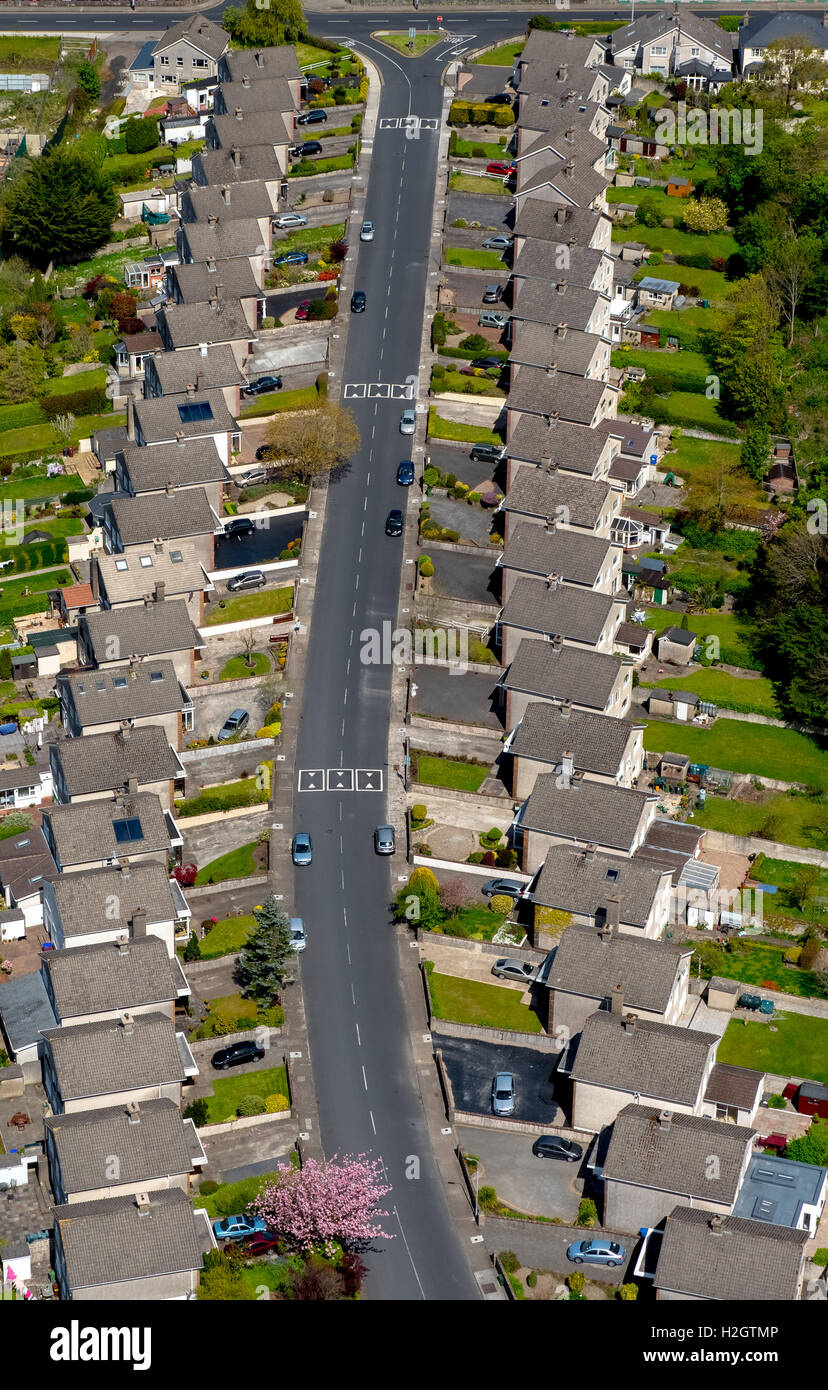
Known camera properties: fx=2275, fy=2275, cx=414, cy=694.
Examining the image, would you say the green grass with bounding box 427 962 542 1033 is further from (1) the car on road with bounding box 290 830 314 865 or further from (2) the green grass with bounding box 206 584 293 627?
(2) the green grass with bounding box 206 584 293 627

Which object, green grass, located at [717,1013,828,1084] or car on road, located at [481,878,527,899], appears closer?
green grass, located at [717,1013,828,1084]

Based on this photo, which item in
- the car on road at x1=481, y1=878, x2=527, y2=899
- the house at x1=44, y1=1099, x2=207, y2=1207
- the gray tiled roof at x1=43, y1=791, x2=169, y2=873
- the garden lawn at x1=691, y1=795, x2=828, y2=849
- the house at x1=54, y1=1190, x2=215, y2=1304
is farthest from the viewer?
the garden lawn at x1=691, y1=795, x2=828, y2=849

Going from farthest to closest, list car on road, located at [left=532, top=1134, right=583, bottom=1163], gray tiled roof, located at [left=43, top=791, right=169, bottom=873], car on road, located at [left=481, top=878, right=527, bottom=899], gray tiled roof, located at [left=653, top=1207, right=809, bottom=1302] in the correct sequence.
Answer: car on road, located at [left=481, top=878, right=527, bottom=899] → gray tiled roof, located at [left=43, top=791, right=169, bottom=873] → car on road, located at [left=532, top=1134, right=583, bottom=1163] → gray tiled roof, located at [left=653, top=1207, right=809, bottom=1302]

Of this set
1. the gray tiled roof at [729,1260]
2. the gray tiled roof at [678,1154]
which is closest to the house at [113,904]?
the gray tiled roof at [678,1154]

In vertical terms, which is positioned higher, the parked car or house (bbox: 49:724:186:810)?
the parked car

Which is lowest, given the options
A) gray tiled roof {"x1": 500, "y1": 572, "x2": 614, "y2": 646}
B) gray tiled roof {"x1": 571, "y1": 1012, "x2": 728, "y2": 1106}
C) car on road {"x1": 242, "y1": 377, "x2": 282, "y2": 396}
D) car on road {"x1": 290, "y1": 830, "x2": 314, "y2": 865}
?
gray tiled roof {"x1": 571, "y1": 1012, "x2": 728, "y2": 1106}

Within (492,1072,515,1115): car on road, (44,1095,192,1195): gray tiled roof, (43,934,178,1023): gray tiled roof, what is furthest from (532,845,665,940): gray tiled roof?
(44,1095,192,1195): gray tiled roof
